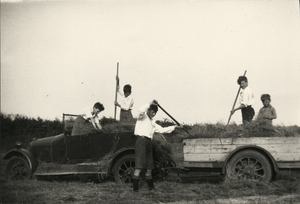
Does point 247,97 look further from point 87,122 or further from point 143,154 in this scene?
point 87,122

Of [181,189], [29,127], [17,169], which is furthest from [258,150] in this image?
[29,127]

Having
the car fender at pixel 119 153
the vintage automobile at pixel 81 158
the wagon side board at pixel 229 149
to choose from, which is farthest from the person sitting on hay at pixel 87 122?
the wagon side board at pixel 229 149

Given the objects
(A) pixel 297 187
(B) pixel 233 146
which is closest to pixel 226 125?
(B) pixel 233 146

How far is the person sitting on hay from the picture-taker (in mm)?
6420

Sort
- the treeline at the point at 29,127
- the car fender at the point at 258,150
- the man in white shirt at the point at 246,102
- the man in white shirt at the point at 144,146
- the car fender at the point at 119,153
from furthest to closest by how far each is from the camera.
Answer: the treeline at the point at 29,127 < the man in white shirt at the point at 246,102 < the car fender at the point at 119,153 < the man in white shirt at the point at 144,146 < the car fender at the point at 258,150

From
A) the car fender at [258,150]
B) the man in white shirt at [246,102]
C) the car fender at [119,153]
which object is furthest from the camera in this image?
the man in white shirt at [246,102]

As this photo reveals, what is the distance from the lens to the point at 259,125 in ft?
18.9

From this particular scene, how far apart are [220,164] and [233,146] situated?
1.37 ft

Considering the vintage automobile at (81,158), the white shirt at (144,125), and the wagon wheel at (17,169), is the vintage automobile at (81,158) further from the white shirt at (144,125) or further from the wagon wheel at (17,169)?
the white shirt at (144,125)

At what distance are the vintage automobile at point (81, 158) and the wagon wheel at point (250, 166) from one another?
4.20 ft

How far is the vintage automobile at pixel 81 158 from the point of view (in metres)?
6.03

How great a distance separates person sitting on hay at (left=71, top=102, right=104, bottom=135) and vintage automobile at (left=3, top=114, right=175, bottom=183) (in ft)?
0.44

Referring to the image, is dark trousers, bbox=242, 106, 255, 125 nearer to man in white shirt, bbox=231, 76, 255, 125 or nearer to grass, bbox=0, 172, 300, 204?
man in white shirt, bbox=231, 76, 255, 125

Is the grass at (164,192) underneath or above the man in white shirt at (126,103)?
underneath
